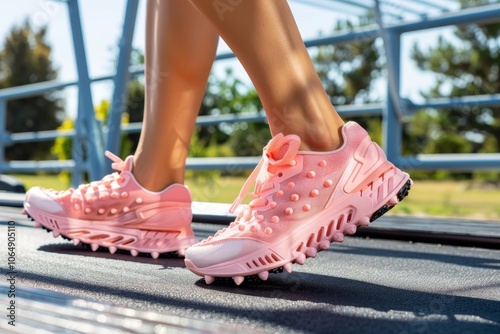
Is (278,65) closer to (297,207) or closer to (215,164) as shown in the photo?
(297,207)

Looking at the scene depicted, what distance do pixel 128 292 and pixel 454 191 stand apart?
1267 cm

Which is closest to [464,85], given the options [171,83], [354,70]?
[354,70]

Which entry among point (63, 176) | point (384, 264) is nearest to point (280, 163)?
point (384, 264)

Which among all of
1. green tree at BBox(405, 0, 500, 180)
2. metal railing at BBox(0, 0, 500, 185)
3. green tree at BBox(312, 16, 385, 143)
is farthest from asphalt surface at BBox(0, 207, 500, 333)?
green tree at BBox(312, 16, 385, 143)

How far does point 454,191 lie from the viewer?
12.6 meters

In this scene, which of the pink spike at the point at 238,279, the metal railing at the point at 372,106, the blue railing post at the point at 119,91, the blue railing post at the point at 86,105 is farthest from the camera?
the blue railing post at the point at 86,105

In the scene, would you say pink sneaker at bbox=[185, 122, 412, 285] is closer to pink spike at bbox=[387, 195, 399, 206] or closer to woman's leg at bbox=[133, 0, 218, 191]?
pink spike at bbox=[387, 195, 399, 206]

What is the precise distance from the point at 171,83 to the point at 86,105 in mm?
1440

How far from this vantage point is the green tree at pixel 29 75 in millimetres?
18531

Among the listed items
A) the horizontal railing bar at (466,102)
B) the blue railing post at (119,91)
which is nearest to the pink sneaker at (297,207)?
the horizontal railing bar at (466,102)

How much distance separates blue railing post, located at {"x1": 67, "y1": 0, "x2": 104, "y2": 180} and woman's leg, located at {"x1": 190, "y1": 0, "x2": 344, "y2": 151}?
1568 mm

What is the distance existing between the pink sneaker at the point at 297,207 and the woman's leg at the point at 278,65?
0.9 inches

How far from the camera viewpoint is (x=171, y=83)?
3.10 feet

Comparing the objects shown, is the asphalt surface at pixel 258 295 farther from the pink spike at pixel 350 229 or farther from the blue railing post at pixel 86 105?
the blue railing post at pixel 86 105
